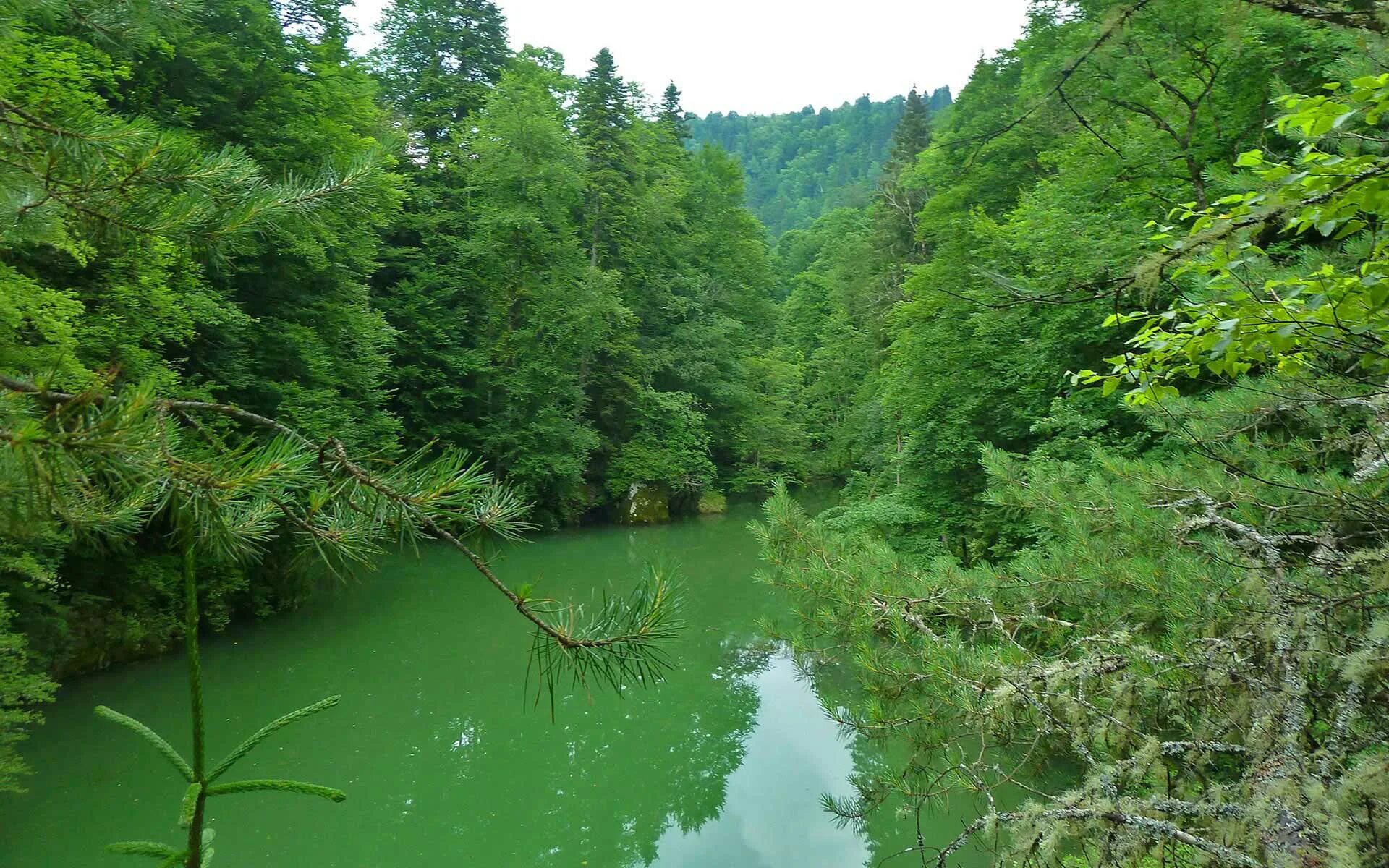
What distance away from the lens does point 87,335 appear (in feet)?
20.3

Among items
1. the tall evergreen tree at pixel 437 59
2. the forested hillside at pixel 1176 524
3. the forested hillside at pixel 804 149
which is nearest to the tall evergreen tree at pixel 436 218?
the tall evergreen tree at pixel 437 59

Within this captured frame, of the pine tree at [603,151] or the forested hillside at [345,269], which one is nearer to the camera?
the forested hillside at [345,269]

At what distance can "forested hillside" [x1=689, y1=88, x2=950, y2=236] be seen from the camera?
6191 centimetres

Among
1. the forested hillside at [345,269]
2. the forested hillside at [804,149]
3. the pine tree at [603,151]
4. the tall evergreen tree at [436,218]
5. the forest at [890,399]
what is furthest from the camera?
the forested hillside at [804,149]

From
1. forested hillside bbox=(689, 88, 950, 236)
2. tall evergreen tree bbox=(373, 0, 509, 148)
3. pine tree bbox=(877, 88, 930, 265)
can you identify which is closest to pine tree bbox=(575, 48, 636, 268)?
tall evergreen tree bbox=(373, 0, 509, 148)

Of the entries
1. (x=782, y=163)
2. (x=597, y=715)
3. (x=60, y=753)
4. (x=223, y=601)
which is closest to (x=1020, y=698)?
(x=597, y=715)

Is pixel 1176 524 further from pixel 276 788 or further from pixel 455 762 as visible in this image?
pixel 455 762

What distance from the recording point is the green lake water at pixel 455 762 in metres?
4.99

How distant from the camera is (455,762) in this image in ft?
20.5

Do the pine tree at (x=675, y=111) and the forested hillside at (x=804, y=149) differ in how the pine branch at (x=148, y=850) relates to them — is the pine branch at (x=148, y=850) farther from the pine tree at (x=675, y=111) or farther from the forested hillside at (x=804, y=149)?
the forested hillside at (x=804, y=149)

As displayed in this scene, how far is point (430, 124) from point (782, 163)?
6847 centimetres

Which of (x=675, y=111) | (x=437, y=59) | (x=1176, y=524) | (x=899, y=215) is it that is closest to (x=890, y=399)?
(x=1176, y=524)

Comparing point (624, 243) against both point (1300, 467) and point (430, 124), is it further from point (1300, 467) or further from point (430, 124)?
point (1300, 467)

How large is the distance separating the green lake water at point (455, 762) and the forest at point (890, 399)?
0.49 m
